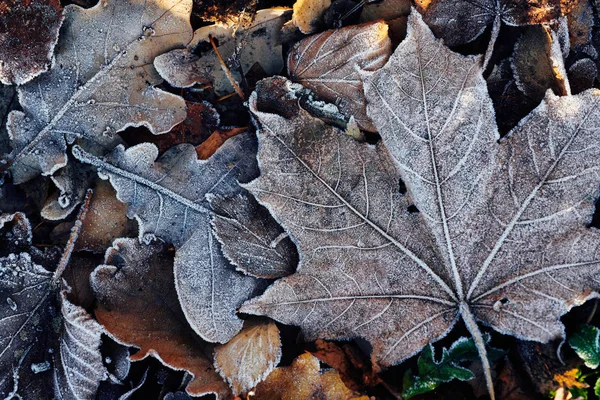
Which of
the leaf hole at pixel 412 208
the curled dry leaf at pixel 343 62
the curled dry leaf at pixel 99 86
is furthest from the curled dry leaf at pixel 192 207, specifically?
the leaf hole at pixel 412 208

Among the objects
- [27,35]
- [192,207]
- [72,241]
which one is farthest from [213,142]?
[27,35]

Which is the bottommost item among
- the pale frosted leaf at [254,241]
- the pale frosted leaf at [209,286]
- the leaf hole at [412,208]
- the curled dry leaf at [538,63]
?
the pale frosted leaf at [209,286]

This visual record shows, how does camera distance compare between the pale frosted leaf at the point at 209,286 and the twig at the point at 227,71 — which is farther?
the twig at the point at 227,71

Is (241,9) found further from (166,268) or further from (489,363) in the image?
(489,363)

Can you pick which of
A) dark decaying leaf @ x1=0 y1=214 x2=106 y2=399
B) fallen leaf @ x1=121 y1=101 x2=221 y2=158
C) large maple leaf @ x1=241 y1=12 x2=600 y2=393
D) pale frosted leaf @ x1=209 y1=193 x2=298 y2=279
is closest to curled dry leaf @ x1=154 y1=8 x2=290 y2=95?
fallen leaf @ x1=121 y1=101 x2=221 y2=158

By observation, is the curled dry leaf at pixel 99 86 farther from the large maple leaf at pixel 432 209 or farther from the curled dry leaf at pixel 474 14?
the curled dry leaf at pixel 474 14

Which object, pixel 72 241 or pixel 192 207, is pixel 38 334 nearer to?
pixel 72 241
